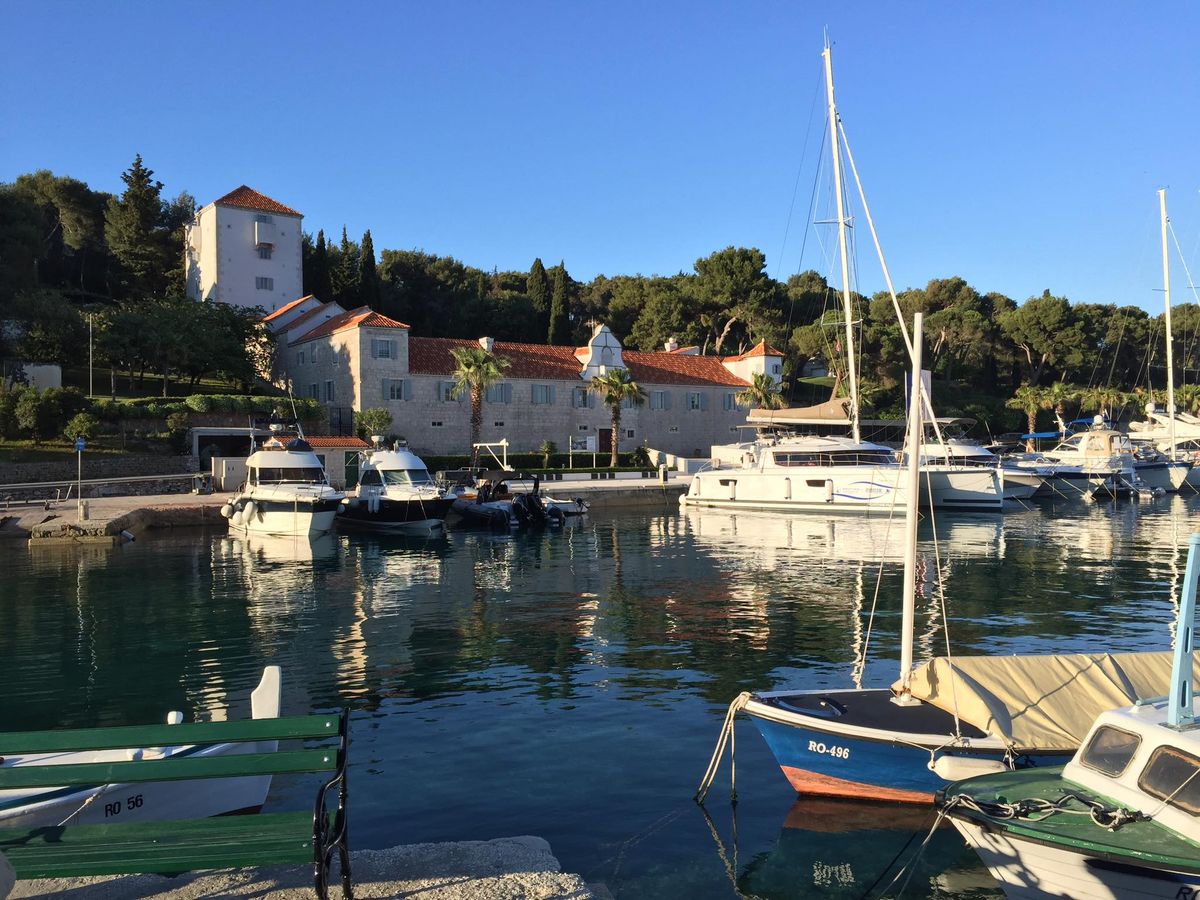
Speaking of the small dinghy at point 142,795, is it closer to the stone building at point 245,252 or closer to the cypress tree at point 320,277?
the stone building at point 245,252

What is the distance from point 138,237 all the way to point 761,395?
54337 millimetres

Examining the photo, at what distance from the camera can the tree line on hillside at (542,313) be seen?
5988cm

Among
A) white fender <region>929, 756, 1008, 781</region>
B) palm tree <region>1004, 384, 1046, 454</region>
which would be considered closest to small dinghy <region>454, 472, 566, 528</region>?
white fender <region>929, 756, 1008, 781</region>

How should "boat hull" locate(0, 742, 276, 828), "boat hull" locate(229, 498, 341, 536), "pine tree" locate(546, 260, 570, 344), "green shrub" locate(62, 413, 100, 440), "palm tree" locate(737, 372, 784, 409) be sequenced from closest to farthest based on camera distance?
"boat hull" locate(0, 742, 276, 828) < "boat hull" locate(229, 498, 341, 536) < "green shrub" locate(62, 413, 100, 440) < "palm tree" locate(737, 372, 784, 409) < "pine tree" locate(546, 260, 570, 344)

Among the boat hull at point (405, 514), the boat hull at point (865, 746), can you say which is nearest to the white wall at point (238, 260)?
the boat hull at point (405, 514)

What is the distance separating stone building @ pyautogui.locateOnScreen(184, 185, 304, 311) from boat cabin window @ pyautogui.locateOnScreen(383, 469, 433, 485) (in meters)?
39.8

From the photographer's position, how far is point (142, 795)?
7.88m

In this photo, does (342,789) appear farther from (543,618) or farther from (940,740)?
(543,618)

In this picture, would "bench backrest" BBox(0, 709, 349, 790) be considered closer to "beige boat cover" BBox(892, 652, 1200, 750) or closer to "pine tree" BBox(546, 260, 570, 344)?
"beige boat cover" BBox(892, 652, 1200, 750)

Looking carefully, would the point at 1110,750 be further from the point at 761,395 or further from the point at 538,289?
the point at 538,289

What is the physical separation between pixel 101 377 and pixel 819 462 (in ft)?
160

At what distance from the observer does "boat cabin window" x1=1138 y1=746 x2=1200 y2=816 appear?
22.4ft

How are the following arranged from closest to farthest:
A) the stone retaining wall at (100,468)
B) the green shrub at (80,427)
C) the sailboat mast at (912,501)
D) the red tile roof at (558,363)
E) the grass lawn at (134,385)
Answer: the sailboat mast at (912,501) → the stone retaining wall at (100,468) → the green shrub at (80,427) → the grass lawn at (134,385) → the red tile roof at (558,363)

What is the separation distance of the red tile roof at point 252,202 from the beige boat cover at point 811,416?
147ft
